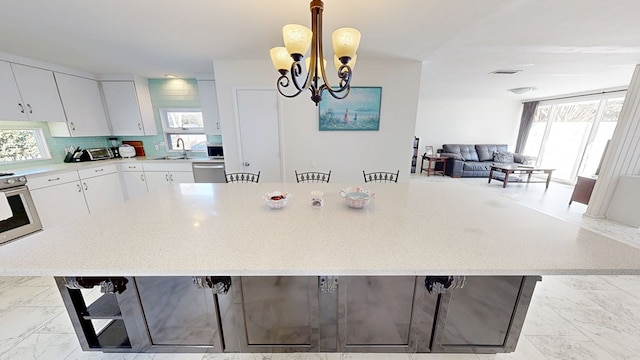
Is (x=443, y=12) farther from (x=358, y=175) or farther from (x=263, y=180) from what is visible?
(x=263, y=180)

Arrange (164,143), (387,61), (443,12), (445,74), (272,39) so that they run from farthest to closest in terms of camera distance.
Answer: (164,143) → (445,74) → (387,61) → (272,39) → (443,12)

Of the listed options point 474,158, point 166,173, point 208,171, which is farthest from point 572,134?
point 166,173

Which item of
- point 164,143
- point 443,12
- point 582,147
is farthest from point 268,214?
point 582,147

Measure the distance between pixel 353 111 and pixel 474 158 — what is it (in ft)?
18.7

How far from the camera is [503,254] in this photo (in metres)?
1.01

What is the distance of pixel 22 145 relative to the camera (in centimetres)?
297

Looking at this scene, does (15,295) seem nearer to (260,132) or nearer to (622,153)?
(260,132)

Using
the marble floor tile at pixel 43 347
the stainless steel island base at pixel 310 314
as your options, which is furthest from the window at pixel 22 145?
the stainless steel island base at pixel 310 314

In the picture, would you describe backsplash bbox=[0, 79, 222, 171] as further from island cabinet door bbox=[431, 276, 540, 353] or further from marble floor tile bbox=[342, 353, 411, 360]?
island cabinet door bbox=[431, 276, 540, 353]

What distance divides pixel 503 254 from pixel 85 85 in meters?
5.45

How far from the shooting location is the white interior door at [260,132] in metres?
3.12

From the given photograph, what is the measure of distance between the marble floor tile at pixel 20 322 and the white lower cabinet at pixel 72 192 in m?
0.98

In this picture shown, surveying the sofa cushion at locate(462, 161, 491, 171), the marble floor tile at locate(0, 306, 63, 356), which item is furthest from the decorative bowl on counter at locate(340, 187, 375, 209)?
the sofa cushion at locate(462, 161, 491, 171)

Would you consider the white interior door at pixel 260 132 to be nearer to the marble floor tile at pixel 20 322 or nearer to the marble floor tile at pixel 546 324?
the marble floor tile at pixel 20 322
